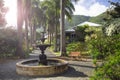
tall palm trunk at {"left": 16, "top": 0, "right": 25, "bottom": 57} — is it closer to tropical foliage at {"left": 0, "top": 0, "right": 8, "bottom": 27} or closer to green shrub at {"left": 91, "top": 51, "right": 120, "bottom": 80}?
tropical foliage at {"left": 0, "top": 0, "right": 8, "bottom": 27}

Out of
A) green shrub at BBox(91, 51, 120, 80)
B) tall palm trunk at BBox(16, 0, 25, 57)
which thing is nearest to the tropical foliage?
tall palm trunk at BBox(16, 0, 25, 57)

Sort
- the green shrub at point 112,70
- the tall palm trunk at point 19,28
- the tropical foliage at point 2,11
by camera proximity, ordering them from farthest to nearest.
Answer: the tropical foliage at point 2,11 → the tall palm trunk at point 19,28 → the green shrub at point 112,70

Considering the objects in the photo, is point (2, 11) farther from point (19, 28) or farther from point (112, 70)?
point (112, 70)

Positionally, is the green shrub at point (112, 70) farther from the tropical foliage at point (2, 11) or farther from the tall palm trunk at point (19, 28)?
the tropical foliage at point (2, 11)

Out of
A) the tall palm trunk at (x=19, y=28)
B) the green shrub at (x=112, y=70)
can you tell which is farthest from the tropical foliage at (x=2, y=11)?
the green shrub at (x=112, y=70)

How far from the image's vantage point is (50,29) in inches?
1954

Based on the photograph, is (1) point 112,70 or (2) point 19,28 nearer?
(1) point 112,70

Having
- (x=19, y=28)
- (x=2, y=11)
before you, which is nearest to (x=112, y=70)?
(x=19, y=28)

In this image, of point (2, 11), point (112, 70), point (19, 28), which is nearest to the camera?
point (112, 70)

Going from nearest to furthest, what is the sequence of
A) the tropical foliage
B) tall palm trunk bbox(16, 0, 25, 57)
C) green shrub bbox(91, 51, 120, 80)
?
1. green shrub bbox(91, 51, 120, 80)
2. tall palm trunk bbox(16, 0, 25, 57)
3. the tropical foliage

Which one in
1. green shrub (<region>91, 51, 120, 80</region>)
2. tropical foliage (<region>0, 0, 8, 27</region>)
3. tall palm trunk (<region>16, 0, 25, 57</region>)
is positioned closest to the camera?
green shrub (<region>91, 51, 120, 80</region>)

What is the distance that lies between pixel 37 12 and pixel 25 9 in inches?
856

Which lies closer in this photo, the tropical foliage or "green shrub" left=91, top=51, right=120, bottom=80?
"green shrub" left=91, top=51, right=120, bottom=80

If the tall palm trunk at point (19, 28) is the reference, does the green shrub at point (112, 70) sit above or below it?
below
